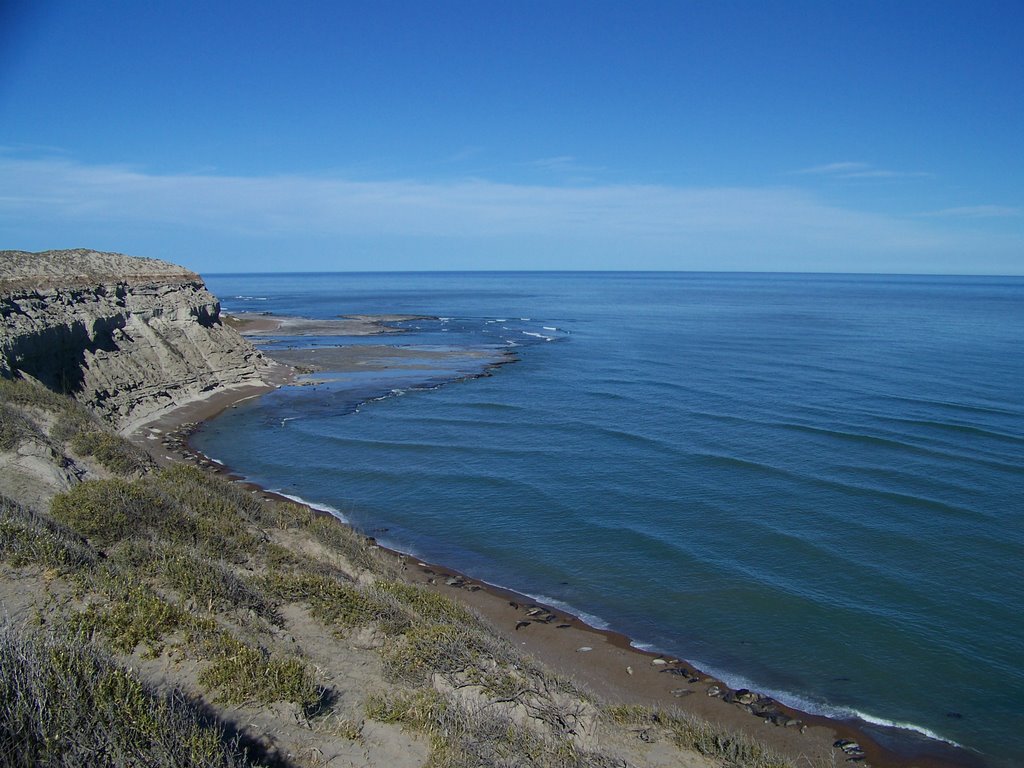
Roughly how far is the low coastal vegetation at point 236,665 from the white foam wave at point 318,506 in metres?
9.86

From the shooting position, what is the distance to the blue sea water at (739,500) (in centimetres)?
1678

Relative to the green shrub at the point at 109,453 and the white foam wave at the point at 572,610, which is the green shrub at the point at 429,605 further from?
the green shrub at the point at 109,453

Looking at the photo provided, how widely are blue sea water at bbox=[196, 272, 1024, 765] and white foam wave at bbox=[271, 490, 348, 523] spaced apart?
0.38 metres

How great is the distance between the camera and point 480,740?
951 cm

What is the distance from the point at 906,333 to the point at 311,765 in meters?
83.9

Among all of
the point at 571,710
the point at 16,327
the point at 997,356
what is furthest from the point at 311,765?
the point at 997,356

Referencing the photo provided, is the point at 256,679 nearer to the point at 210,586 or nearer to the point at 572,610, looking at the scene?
the point at 210,586

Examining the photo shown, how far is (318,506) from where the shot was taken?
26.2m

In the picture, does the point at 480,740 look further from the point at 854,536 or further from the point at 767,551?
the point at 854,536

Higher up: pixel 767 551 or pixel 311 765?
pixel 311 765

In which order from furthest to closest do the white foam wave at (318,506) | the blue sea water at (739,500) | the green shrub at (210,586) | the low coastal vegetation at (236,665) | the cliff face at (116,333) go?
the cliff face at (116,333) → the white foam wave at (318,506) → the blue sea water at (739,500) → the green shrub at (210,586) → the low coastal vegetation at (236,665)

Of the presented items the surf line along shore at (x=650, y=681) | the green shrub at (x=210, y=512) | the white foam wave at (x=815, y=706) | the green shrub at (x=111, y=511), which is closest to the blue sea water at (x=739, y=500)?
the white foam wave at (x=815, y=706)

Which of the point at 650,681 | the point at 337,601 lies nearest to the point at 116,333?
the point at 337,601

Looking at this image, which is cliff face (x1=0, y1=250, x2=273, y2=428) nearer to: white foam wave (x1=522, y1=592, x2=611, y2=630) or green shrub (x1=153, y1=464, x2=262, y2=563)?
green shrub (x1=153, y1=464, x2=262, y2=563)
